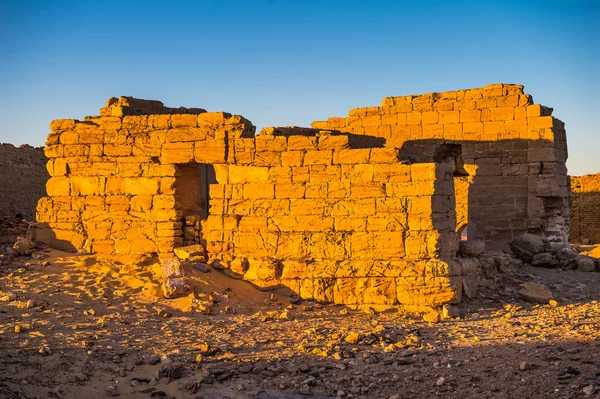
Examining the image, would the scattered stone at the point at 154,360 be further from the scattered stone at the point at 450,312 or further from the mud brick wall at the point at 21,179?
the mud brick wall at the point at 21,179

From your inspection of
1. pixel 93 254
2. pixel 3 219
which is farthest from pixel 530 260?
pixel 3 219

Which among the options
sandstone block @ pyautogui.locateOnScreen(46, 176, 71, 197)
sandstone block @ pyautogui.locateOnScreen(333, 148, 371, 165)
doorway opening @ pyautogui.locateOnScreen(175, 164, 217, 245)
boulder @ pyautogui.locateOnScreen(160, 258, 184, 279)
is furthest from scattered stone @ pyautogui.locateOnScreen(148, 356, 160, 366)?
sandstone block @ pyautogui.locateOnScreen(46, 176, 71, 197)

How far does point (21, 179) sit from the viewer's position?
19.8m

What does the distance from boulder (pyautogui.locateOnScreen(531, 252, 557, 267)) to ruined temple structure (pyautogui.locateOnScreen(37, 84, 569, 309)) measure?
2.79 meters

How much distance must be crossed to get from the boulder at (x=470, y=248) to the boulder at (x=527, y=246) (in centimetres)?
270

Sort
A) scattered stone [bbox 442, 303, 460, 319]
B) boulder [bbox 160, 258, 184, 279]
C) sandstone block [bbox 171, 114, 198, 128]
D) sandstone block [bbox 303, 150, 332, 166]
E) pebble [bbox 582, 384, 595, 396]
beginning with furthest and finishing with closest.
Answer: sandstone block [bbox 171, 114, 198, 128] < sandstone block [bbox 303, 150, 332, 166] < boulder [bbox 160, 258, 184, 279] < scattered stone [bbox 442, 303, 460, 319] < pebble [bbox 582, 384, 595, 396]

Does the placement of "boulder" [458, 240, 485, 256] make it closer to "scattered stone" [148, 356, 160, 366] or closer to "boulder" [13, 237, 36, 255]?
"scattered stone" [148, 356, 160, 366]

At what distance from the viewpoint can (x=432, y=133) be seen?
13875mm

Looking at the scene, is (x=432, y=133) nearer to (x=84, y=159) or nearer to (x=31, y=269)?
(x=84, y=159)

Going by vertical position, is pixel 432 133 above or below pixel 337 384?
above

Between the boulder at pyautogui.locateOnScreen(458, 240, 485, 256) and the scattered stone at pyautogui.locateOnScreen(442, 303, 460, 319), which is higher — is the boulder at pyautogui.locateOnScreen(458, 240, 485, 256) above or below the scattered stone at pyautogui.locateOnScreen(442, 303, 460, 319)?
above

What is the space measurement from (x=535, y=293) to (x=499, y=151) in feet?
16.5

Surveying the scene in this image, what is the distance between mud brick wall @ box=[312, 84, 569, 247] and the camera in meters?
12.9

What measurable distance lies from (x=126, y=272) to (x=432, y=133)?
808 cm
